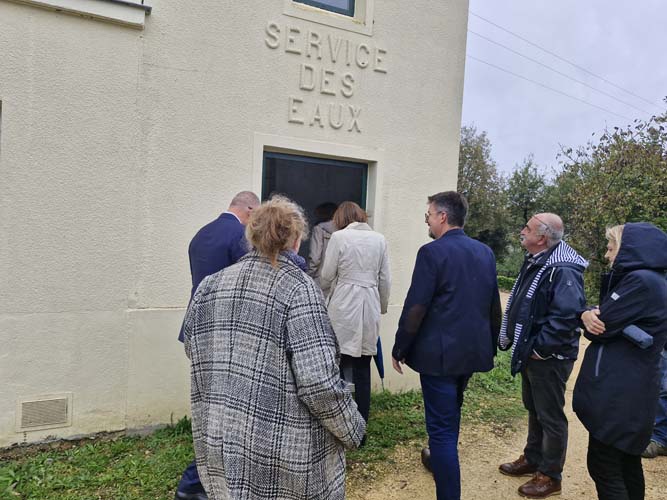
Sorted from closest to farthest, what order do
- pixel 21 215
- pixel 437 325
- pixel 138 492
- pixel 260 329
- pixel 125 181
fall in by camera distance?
pixel 260 329 < pixel 437 325 < pixel 138 492 < pixel 21 215 < pixel 125 181

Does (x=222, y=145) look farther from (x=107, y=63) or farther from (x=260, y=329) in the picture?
(x=260, y=329)

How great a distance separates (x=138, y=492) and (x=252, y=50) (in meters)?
3.48

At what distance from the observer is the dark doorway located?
489 centimetres

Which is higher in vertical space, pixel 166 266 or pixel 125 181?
pixel 125 181

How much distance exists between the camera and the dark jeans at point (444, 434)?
10.0 ft

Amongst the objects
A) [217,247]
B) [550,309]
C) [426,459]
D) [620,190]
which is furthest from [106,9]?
[620,190]

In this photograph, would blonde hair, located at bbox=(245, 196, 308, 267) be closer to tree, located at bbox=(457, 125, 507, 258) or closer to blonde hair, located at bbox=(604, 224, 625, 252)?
blonde hair, located at bbox=(604, 224, 625, 252)

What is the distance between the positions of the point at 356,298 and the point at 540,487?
182cm

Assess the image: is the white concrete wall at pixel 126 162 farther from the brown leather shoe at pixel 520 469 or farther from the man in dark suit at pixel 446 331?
the brown leather shoe at pixel 520 469

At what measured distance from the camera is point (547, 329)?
10.7 feet

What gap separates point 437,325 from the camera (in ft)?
10.1

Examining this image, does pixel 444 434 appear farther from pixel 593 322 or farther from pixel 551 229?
pixel 551 229

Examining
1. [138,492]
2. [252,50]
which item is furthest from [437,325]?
[252,50]

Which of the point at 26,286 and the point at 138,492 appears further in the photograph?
the point at 26,286
